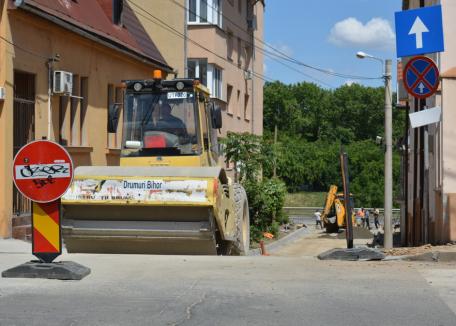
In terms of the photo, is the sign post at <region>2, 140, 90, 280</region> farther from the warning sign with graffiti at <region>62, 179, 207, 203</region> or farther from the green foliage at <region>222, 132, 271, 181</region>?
the green foliage at <region>222, 132, 271, 181</region>

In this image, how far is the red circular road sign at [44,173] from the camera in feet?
26.6

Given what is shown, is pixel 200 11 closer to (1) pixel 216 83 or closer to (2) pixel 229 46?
(1) pixel 216 83

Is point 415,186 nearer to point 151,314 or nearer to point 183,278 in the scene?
point 183,278

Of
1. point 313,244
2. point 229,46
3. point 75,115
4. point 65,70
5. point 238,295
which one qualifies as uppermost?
point 229,46

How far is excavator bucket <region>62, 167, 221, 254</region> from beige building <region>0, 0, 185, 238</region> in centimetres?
375

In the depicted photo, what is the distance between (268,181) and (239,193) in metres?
20.7

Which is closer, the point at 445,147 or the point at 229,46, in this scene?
the point at 445,147

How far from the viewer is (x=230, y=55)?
37031mm

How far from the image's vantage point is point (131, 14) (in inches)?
973

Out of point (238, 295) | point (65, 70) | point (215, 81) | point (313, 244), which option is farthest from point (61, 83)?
point (313, 244)

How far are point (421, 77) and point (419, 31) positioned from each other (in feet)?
2.38

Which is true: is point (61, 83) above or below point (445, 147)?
above

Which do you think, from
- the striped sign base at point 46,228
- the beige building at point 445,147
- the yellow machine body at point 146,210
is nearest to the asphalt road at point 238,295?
the striped sign base at point 46,228

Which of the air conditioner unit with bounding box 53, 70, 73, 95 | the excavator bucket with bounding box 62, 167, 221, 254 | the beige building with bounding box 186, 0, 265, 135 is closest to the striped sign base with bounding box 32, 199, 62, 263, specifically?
the excavator bucket with bounding box 62, 167, 221, 254
